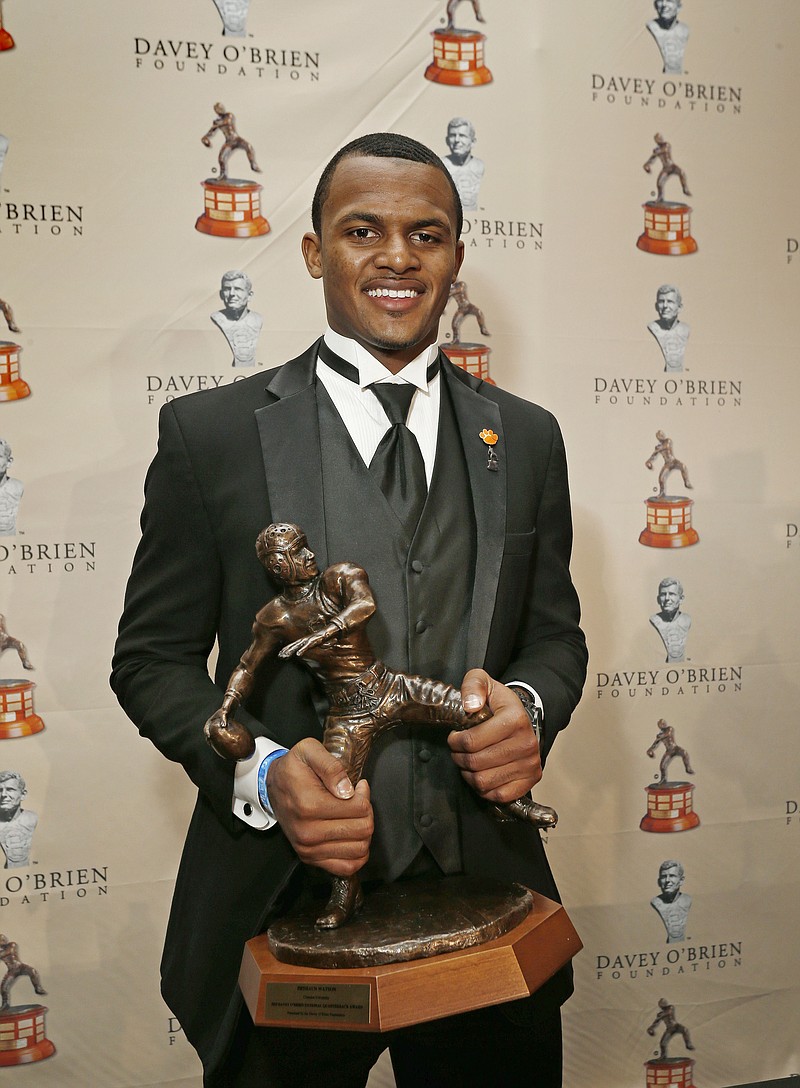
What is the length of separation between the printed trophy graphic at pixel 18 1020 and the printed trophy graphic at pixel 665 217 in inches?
91.3

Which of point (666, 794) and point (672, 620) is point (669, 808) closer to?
point (666, 794)

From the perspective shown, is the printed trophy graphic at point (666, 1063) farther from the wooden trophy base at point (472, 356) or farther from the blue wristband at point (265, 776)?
the blue wristband at point (265, 776)

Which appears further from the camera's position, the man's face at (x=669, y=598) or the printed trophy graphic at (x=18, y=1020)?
the man's face at (x=669, y=598)

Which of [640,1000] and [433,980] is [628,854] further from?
[433,980]

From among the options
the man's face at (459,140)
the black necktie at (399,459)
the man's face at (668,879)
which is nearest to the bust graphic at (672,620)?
the man's face at (668,879)

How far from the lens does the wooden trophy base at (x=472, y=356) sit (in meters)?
2.55

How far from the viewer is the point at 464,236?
2.54m

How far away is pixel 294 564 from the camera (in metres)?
1.26

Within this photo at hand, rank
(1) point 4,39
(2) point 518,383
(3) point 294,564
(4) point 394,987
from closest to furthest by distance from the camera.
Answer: (4) point 394,987, (3) point 294,564, (1) point 4,39, (2) point 518,383

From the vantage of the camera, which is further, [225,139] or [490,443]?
[225,139]

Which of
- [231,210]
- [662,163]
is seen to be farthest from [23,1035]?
[662,163]

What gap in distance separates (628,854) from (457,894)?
156 cm

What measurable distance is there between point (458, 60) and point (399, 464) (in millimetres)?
1484

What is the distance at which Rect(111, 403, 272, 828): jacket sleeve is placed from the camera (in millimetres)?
1429
